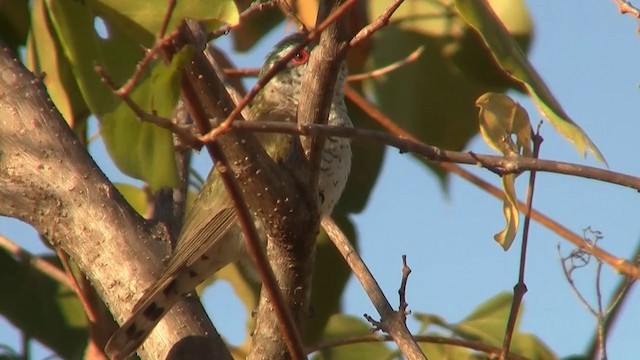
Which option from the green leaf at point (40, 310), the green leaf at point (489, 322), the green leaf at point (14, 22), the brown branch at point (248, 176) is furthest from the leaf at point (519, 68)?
the green leaf at point (40, 310)

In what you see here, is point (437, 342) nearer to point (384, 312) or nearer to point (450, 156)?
point (384, 312)

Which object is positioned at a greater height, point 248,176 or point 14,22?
point 14,22

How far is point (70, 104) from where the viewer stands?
2766mm

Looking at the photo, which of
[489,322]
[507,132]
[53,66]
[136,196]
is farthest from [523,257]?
[136,196]

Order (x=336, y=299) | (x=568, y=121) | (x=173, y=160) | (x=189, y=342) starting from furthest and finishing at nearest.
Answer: (x=336, y=299) < (x=189, y=342) < (x=568, y=121) < (x=173, y=160)

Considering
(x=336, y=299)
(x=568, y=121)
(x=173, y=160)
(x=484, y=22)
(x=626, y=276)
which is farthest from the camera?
(x=336, y=299)

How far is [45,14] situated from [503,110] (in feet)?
3.74

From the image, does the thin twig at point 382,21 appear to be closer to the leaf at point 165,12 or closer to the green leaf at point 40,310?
the leaf at point 165,12

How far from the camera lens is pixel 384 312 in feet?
6.89

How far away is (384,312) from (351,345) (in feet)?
2.59

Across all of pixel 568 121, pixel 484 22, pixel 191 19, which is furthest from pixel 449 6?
pixel 191 19

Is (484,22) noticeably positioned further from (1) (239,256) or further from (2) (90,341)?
(2) (90,341)

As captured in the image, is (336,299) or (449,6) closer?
(449,6)

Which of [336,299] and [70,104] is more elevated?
[70,104]
